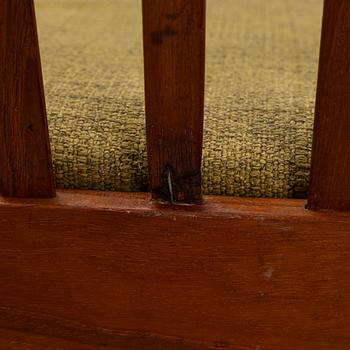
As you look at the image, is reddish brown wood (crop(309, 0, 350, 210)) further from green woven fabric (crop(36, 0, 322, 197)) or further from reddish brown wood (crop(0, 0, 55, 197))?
reddish brown wood (crop(0, 0, 55, 197))

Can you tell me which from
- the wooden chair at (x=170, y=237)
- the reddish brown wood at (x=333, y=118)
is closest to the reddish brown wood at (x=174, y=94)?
the wooden chair at (x=170, y=237)

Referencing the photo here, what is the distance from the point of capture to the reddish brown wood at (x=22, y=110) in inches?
20.3

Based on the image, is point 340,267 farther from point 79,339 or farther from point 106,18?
point 106,18

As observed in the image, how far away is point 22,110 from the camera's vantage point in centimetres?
55

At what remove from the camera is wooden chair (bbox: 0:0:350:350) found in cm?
51

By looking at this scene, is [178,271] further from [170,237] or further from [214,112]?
[214,112]

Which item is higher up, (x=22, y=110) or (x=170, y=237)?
(x=22, y=110)

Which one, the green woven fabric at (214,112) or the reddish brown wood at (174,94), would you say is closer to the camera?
the reddish brown wood at (174,94)

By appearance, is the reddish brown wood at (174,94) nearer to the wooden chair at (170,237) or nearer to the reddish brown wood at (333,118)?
the wooden chair at (170,237)

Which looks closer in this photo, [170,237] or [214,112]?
[170,237]

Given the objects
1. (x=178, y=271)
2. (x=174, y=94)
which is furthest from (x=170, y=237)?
(x=174, y=94)

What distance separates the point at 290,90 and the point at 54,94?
0.96 ft

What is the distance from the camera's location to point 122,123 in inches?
25.3

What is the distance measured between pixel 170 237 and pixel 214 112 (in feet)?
0.57
